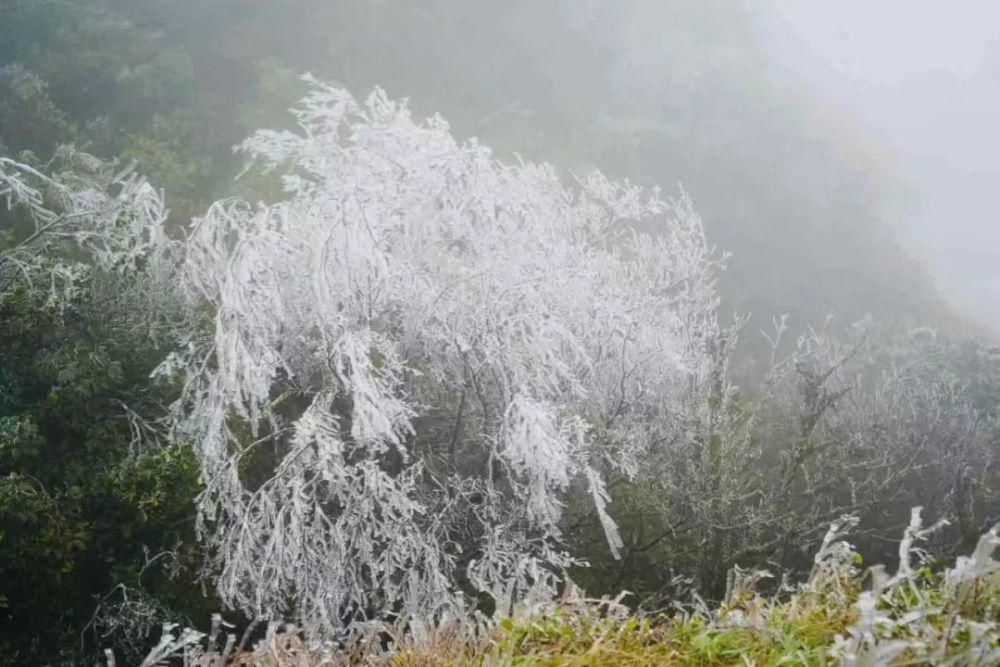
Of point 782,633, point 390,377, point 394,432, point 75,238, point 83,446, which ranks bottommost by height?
point 782,633

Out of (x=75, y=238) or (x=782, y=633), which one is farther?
(x=75, y=238)

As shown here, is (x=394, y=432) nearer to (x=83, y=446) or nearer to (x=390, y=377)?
(x=390, y=377)

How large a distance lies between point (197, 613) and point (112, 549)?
97 cm

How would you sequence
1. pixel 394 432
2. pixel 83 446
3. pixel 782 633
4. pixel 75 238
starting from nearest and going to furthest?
pixel 782 633, pixel 394 432, pixel 83 446, pixel 75 238

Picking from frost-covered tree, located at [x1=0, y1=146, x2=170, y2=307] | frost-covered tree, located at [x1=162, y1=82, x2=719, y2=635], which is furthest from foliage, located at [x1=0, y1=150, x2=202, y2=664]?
frost-covered tree, located at [x1=162, y1=82, x2=719, y2=635]

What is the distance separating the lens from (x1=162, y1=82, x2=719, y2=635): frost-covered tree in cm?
620

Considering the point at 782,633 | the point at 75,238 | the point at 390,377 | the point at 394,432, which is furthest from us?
the point at 75,238

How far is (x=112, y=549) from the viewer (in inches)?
266

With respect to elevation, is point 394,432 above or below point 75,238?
below

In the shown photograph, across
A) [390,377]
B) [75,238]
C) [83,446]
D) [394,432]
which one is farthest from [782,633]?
[75,238]

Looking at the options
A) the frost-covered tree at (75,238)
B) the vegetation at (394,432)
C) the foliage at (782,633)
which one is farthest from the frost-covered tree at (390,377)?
the foliage at (782,633)

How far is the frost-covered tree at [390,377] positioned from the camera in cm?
620

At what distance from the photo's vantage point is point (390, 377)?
272 inches

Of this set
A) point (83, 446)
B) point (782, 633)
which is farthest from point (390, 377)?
point (782, 633)
